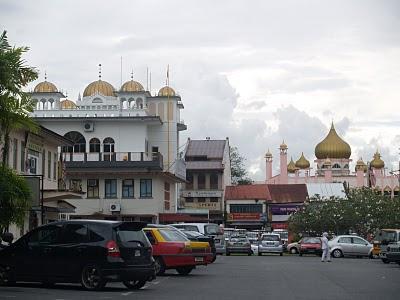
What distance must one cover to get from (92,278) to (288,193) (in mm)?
76439

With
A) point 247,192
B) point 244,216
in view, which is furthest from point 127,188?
point 247,192

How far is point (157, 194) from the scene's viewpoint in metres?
64.8

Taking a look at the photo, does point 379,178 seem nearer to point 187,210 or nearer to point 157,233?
point 187,210

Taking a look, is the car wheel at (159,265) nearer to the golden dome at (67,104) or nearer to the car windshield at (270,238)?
the car windshield at (270,238)

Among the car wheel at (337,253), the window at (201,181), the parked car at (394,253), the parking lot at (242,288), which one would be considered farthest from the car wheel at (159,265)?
the window at (201,181)

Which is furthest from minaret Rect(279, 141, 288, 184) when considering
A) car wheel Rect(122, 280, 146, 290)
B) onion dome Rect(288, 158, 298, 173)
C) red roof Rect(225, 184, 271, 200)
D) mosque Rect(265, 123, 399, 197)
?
car wheel Rect(122, 280, 146, 290)

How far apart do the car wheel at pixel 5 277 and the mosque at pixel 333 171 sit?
294ft

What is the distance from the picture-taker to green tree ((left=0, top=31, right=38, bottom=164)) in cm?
1880

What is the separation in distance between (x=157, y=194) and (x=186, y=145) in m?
34.6

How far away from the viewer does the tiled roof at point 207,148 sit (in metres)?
96.9

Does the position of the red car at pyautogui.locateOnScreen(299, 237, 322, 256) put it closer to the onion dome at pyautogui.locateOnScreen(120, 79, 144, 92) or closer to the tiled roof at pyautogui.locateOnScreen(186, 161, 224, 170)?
the onion dome at pyautogui.locateOnScreen(120, 79, 144, 92)

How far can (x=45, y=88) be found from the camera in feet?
269

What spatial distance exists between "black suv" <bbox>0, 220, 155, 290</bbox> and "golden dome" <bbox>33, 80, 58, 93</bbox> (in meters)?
63.2

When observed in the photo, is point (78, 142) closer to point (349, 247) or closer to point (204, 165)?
point (204, 165)
